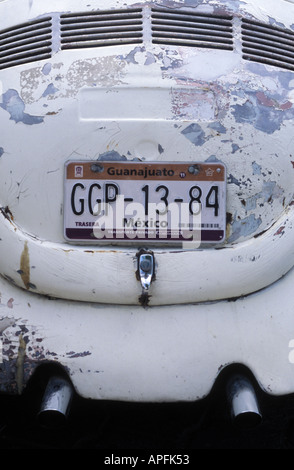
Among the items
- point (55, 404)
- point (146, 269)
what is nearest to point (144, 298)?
point (146, 269)

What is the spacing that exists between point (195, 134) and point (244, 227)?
32 centimetres

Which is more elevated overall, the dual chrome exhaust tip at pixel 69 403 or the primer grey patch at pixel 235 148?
the primer grey patch at pixel 235 148

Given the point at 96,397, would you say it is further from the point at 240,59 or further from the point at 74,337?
the point at 240,59

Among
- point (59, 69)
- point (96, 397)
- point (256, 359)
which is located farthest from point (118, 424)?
point (59, 69)

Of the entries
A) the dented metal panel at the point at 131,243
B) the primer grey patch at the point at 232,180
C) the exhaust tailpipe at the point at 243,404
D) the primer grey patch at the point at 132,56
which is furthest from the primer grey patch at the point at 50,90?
the exhaust tailpipe at the point at 243,404

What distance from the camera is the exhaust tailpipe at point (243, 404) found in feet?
6.05

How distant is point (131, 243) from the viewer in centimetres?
199

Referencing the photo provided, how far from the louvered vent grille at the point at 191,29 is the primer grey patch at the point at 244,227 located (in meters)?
0.55

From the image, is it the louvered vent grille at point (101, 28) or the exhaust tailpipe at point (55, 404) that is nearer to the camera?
the exhaust tailpipe at point (55, 404)

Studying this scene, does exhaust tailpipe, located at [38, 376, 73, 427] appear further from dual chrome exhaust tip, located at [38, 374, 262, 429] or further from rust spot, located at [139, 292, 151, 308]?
rust spot, located at [139, 292, 151, 308]

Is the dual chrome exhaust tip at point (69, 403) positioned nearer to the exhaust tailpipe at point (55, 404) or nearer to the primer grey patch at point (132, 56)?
the exhaust tailpipe at point (55, 404)

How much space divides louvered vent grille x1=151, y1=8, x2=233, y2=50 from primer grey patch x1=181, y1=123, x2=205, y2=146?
11.3 inches

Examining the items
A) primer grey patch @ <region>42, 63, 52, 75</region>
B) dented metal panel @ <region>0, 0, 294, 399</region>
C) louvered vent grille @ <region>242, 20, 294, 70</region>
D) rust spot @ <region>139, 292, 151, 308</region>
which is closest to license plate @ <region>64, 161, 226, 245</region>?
dented metal panel @ <region>0, 0, 294, 399</region>

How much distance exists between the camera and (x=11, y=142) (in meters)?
2.00
